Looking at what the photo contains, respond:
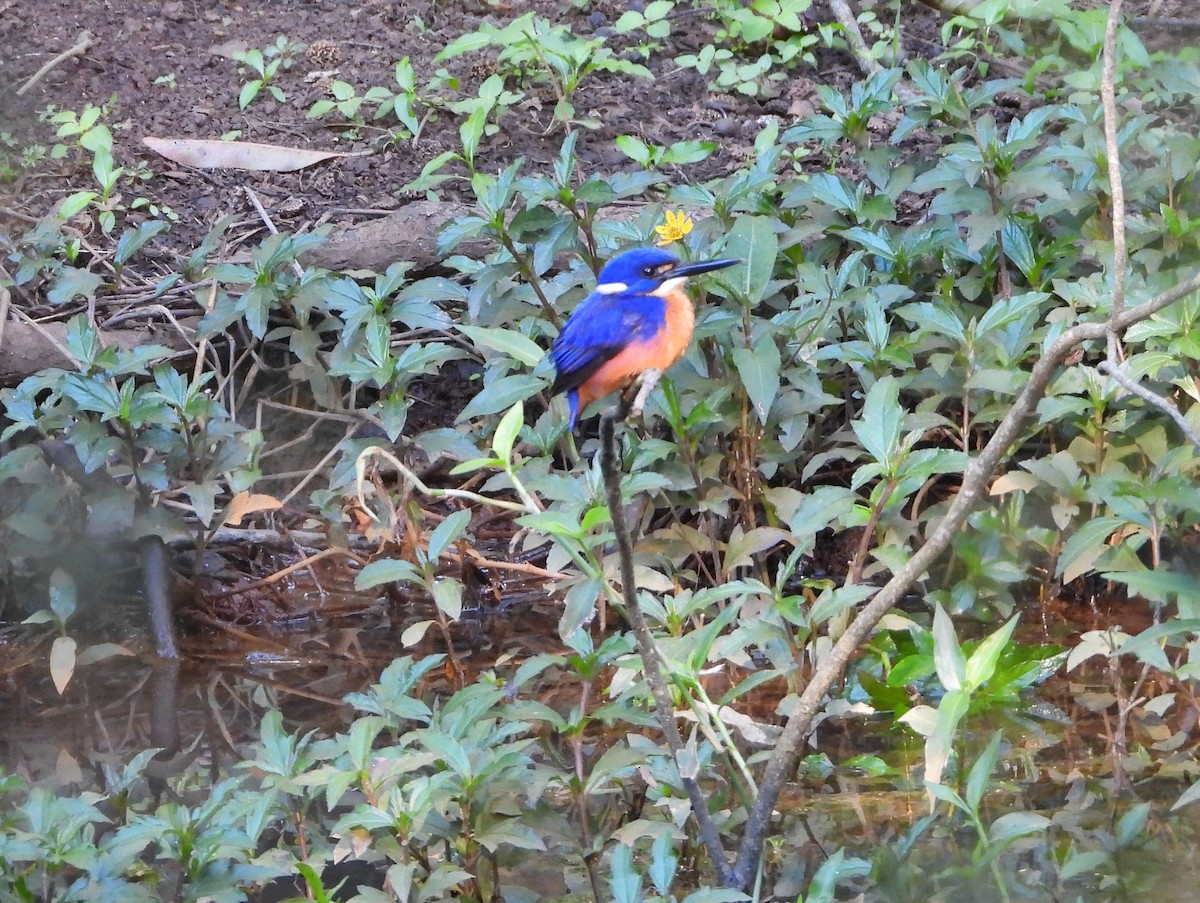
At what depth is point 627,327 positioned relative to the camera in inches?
113

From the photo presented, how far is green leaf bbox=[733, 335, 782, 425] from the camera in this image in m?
3.53

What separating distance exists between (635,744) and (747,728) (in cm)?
28

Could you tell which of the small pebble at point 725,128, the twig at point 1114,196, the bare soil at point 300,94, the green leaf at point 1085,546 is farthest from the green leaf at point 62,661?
the small pebble at point 725,128

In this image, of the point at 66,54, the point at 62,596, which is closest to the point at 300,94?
the point at 66,54

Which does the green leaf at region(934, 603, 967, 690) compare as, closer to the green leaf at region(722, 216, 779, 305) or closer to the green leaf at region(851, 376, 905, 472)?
the green leaf at region(851, 376, 905, 472)

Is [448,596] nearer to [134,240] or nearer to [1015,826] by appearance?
[1015,826]

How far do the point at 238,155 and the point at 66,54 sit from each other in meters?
1.22

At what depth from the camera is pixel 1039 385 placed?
1.95 m

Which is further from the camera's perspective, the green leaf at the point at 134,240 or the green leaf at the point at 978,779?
the green leaf at the point at 134,240

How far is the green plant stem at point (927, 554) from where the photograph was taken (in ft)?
6.00

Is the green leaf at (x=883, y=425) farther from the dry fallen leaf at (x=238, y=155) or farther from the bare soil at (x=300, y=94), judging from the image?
the dry fallen leaf at (x=238, y=155)

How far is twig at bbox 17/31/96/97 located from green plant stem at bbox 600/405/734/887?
16.0 ft

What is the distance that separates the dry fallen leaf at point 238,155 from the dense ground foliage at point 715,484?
2.15 feet

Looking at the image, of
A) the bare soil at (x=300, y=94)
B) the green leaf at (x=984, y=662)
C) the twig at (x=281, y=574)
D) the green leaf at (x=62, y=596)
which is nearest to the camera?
the green leaf at (x=984, y=662)
